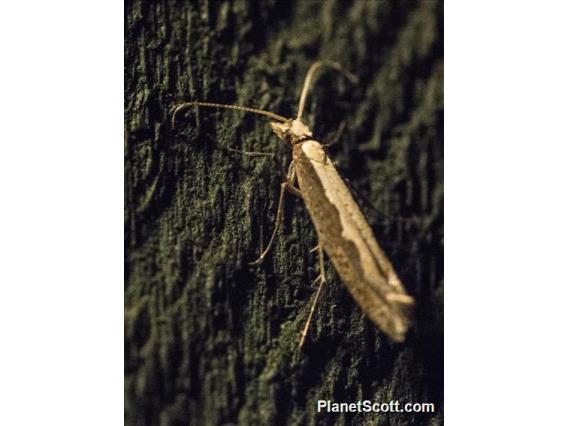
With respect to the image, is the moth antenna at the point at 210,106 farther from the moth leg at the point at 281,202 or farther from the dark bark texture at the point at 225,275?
the moth leg at the point at 281,202

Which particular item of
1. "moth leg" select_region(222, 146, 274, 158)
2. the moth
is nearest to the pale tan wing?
the moth

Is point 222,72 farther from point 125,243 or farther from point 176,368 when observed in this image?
point 176,368

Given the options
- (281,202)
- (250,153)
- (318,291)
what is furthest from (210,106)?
(318,291)

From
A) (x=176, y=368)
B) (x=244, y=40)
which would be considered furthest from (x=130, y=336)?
(x=244, y=40)

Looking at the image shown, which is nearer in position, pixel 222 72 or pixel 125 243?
pixel 125 243

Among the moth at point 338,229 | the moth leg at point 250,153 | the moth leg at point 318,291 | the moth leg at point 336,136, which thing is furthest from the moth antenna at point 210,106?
the moth leg at point 318,291

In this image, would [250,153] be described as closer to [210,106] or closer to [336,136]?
[210,106]

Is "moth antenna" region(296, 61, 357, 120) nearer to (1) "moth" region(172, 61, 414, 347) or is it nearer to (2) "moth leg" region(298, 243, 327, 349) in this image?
(1) "moth" region(172, 61, 414, 347)
